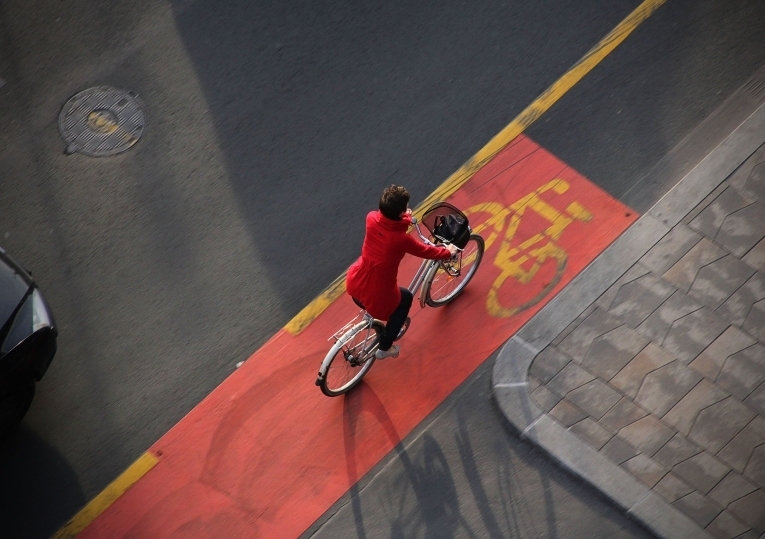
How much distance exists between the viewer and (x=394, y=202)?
19.1ft

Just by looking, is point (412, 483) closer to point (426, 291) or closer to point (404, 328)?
point (404, 328)

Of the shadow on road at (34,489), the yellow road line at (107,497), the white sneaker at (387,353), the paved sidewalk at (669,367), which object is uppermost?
the shadow on road at (34,489)

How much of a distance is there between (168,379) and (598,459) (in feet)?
12.9

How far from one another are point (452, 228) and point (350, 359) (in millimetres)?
1484

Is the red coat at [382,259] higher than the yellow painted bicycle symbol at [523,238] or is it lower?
higher

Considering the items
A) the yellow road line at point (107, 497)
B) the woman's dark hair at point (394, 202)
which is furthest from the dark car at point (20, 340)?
the woman's dark hair at point (394, 202)

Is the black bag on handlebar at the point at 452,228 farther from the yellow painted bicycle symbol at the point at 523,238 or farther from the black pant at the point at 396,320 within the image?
the yellow painted bicycle symbol at the point at 523,238

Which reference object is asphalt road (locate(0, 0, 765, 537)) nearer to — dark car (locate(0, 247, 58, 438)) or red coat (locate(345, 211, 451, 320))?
dark car (locate(0, 247, 58, 438))

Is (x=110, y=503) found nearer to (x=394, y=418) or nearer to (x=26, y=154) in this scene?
(x=394, y=418)

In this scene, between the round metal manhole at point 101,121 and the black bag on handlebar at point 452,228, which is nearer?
the black bag on handlebar at point 452,228

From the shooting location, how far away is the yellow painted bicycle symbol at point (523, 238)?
25.7 feet

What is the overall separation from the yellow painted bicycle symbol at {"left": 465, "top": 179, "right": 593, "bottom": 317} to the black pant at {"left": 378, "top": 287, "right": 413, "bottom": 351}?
1198mm

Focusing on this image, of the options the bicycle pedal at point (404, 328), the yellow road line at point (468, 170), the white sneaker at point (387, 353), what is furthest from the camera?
the bicycle pedal at point (404, 328)

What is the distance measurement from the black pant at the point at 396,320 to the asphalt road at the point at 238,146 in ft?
3.53
